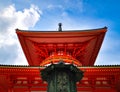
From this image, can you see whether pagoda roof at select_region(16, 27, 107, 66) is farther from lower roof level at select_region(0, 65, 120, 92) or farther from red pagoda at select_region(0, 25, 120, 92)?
lower roof level at select_region(0, 65, 120, 92)

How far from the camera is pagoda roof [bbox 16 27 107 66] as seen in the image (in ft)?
58.7

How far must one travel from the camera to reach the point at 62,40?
1814 cm

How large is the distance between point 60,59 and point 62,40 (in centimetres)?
244

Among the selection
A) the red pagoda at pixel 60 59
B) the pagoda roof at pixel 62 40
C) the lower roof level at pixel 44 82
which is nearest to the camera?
the red pagoda at pixel 60 59

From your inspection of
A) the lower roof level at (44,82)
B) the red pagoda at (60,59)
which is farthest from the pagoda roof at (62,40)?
the lower roof level at (44,82)

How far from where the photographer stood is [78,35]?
58.6ft

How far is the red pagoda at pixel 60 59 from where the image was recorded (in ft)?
48.1

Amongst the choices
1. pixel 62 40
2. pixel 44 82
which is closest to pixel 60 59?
pixel 44 82

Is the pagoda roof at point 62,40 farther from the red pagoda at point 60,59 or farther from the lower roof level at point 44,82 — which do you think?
the lower roof level at point 44,82

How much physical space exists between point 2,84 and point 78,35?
6466mm

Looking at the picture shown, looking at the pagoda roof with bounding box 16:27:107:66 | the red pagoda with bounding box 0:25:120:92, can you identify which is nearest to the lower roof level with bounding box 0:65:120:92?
the red pagoda with bounding box 0:25:120:92

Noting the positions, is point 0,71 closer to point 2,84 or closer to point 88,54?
point 2,84

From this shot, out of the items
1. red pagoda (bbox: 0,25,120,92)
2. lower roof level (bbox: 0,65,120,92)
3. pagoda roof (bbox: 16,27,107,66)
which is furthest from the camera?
pagoda roof (bbox: 16,27,107,66)

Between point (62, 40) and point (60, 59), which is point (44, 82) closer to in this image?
point (60, 59)
